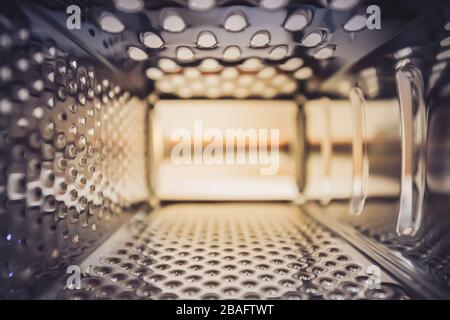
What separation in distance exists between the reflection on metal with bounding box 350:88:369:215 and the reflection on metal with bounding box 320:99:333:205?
15cm

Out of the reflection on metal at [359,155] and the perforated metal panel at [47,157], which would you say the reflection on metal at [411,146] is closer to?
the reflection on metal at [359,155]

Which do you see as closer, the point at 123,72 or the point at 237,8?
the point at 237,8

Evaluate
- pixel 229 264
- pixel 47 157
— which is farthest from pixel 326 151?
pixel 47 157

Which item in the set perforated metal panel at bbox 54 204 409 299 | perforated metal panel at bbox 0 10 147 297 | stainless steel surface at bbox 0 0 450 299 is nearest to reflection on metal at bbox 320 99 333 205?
stainless steel surface at bbox 0 0 450 299

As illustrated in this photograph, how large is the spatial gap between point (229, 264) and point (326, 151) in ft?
1.61

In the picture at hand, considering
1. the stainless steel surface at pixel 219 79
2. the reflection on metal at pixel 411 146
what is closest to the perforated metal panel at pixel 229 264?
the stainless steel surface at pixel 219 79

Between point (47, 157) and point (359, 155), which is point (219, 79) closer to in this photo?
point (359, 155)

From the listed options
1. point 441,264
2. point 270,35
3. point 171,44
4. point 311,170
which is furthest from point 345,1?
point 311,170

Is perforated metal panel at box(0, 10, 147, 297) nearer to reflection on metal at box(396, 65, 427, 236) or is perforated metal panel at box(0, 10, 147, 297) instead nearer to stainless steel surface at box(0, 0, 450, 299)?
stainless steel surface at box(0, 0, 450, 299)

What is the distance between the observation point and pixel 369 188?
0.74 m

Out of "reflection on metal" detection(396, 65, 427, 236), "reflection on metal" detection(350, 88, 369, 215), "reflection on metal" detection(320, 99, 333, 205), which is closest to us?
"reflection on metal" detection(396, 65, 427, 236)

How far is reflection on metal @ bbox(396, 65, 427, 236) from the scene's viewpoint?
575 millimetres
